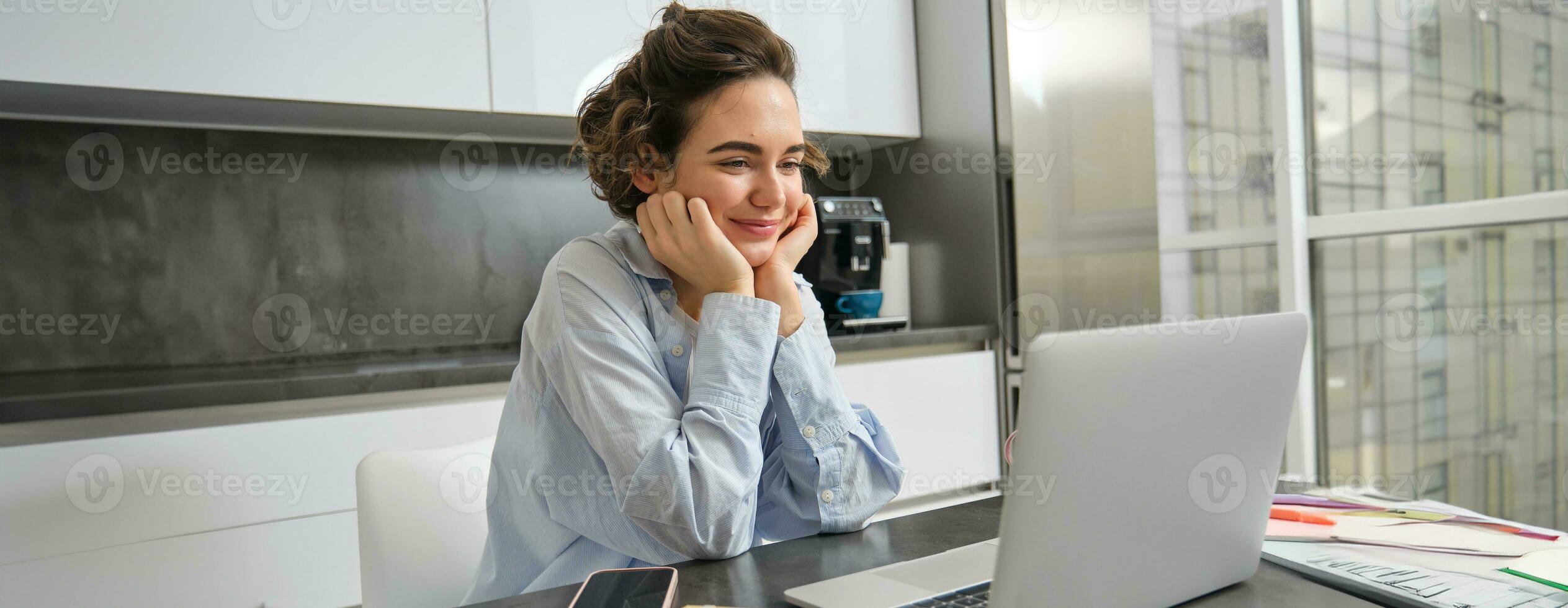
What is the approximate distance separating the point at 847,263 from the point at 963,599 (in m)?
1.74

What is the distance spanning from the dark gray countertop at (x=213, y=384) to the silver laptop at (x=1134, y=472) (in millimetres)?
1216

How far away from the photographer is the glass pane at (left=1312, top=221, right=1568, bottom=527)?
2.10m

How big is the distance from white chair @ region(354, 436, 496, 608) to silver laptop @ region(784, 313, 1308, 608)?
0.55m

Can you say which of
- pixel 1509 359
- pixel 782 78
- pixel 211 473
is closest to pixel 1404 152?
pixel 1509 359

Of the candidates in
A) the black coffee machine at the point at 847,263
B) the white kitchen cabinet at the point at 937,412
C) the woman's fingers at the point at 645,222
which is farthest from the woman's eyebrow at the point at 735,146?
the black coffee machine at the point at 847,263

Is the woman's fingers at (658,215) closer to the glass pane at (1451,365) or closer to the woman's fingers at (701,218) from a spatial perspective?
the woman's fingers at (701,218)

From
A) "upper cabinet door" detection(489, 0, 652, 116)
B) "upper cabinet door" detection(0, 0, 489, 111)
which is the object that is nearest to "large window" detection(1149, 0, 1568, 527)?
"upper cabinet door" detection(489, 0, 652, 116)

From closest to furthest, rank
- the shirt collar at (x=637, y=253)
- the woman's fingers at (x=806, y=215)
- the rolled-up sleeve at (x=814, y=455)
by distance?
the rolled-up sleeve at (x=814, y=455) → the shirt collar at (x=637, y=253) → the woman's fingers at (x=806, y=215)

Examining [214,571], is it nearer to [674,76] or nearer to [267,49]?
[267,49]

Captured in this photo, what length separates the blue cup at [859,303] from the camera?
2.41m

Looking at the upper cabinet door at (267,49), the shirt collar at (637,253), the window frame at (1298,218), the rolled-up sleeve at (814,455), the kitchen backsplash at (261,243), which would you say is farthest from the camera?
the window frame at (1298,218)

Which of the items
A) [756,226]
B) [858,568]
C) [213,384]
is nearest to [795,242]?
[756,226]

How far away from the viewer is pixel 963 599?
2.32ft

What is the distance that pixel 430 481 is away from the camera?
1.10 metres
